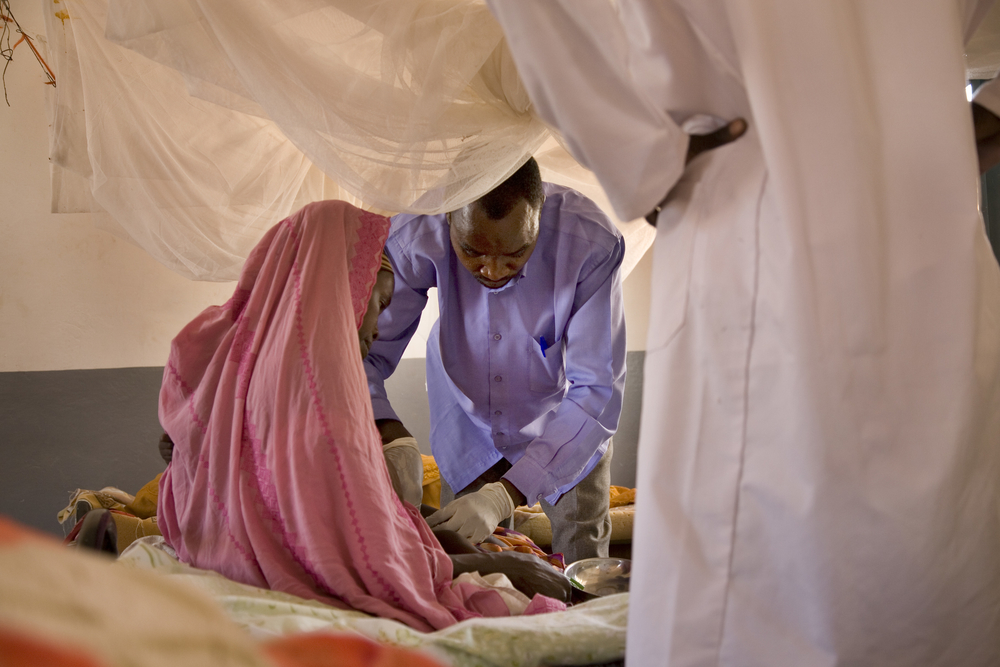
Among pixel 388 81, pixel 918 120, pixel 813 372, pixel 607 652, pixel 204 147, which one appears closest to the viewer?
pixel 813 372

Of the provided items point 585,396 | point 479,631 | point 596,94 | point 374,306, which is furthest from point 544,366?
point 596,94

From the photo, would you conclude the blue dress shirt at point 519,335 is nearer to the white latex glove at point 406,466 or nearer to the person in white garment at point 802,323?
the white latex glove at point 406,466

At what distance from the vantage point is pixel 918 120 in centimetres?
96

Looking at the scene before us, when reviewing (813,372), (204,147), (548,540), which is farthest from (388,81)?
(548,540)

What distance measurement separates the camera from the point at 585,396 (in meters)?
2.26

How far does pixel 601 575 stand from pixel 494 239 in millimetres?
939

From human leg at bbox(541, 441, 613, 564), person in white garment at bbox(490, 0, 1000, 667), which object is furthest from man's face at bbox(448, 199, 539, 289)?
person in white garment at bbox(490, 0, 1000, 667)

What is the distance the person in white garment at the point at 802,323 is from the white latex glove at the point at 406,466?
1128 mm

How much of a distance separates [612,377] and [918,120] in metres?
1.40

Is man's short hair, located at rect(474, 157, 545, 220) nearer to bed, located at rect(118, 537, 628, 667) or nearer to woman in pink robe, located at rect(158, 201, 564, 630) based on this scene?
woman in pink robe, located at rect(158, 201, 564, 630)

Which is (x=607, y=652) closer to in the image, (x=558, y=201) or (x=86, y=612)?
(x=86, y=612)

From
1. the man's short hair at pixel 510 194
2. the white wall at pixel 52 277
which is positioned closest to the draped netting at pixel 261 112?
the man's short hair at pixel 510 194

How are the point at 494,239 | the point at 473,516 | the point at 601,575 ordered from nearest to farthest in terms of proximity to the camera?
the point at 601,575
the point at 473,516
the point at 494,239

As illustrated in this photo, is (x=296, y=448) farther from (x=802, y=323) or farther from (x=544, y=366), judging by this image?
(x=544, y=366)
